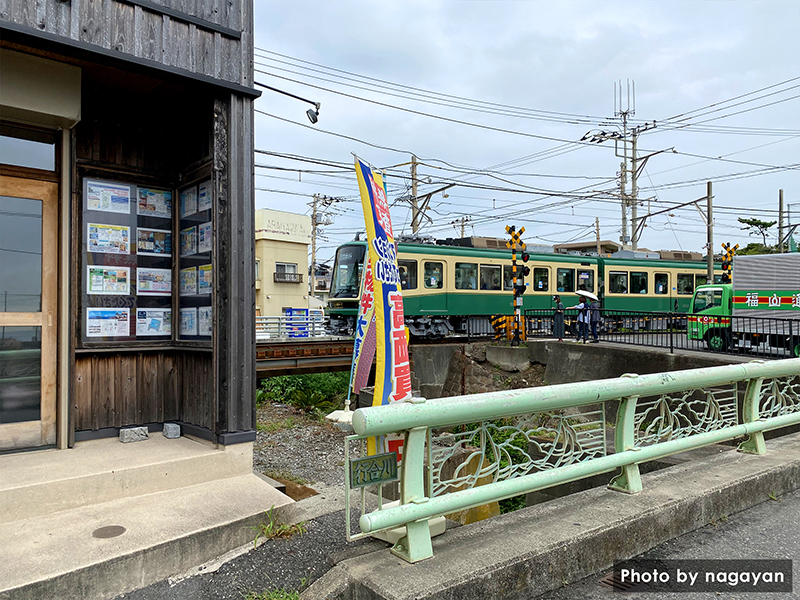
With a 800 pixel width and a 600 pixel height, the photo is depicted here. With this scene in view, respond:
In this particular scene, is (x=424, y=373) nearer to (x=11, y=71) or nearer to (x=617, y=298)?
(x=617, y=298)

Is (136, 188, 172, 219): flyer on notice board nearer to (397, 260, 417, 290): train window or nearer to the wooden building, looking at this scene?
the wooden building

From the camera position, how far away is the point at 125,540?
3.55m

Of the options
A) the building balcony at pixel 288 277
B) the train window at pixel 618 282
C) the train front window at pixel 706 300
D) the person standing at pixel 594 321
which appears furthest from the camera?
the building balcony at pixel 288 277

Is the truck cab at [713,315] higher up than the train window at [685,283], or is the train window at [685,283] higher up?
the train window at [685,283]

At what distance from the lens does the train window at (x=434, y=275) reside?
18812 mm

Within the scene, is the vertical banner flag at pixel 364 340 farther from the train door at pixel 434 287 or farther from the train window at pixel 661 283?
the train window at pixel 661 283

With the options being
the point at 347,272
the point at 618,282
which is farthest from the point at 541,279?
the point at 347,272

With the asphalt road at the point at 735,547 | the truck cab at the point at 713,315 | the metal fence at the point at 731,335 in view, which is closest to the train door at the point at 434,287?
the metal fence at the point at 731,335

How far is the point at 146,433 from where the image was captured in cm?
557

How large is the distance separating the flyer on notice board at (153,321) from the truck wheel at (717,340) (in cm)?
1261

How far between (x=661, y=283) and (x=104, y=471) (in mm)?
25038

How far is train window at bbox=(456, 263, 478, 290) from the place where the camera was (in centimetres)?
1962

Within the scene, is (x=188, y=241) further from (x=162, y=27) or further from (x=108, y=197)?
(x=162, y=27)

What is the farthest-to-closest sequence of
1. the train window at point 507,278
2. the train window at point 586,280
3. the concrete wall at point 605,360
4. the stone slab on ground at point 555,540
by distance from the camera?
the train window at point 586,280 → the train window at point 507,278 → the concrete wall at point 605,360 → the stone slab on ground at point 555,540
